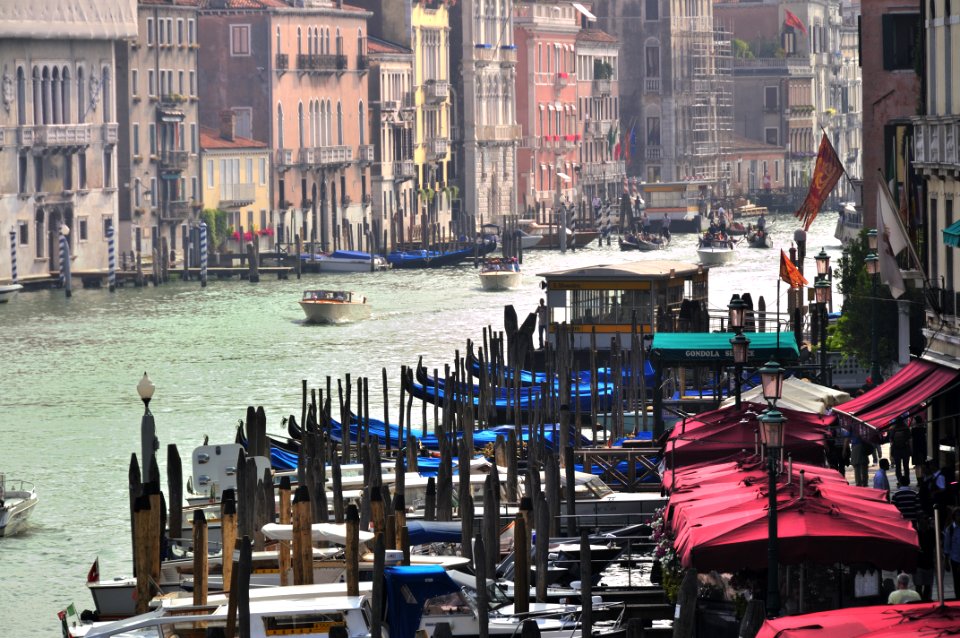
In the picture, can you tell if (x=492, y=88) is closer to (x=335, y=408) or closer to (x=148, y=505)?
(x=335, y=408)

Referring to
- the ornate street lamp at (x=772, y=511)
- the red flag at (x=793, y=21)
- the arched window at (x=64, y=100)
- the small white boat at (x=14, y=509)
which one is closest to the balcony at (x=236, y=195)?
the arched window at (x=64, y=100)

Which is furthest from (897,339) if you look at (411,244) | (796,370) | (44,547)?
(411,244)

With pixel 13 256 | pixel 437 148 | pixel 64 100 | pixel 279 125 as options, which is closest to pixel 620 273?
pixel 13 256

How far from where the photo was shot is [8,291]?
1923 inches

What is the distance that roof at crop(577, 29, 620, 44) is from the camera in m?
90.3

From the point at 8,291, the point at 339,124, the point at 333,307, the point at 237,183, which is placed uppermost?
the point at 339,124

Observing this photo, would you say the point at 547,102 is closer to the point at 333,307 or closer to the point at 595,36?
the point at 595,36

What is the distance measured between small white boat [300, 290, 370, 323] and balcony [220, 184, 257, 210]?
50.2 ft

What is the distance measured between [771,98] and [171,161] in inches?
2056

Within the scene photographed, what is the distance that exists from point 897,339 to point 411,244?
43362 millimetres

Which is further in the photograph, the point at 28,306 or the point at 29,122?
the point at 29,122

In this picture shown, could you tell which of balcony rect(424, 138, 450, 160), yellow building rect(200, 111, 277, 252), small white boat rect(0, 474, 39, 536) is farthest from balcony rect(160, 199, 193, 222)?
small white boat rect(0, 474, 39, 536)

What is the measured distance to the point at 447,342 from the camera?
137 ft

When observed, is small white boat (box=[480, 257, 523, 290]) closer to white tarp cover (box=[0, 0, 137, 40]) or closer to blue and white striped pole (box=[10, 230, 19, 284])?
blue and white striped pole (box=[10, 230, 19, 284])
